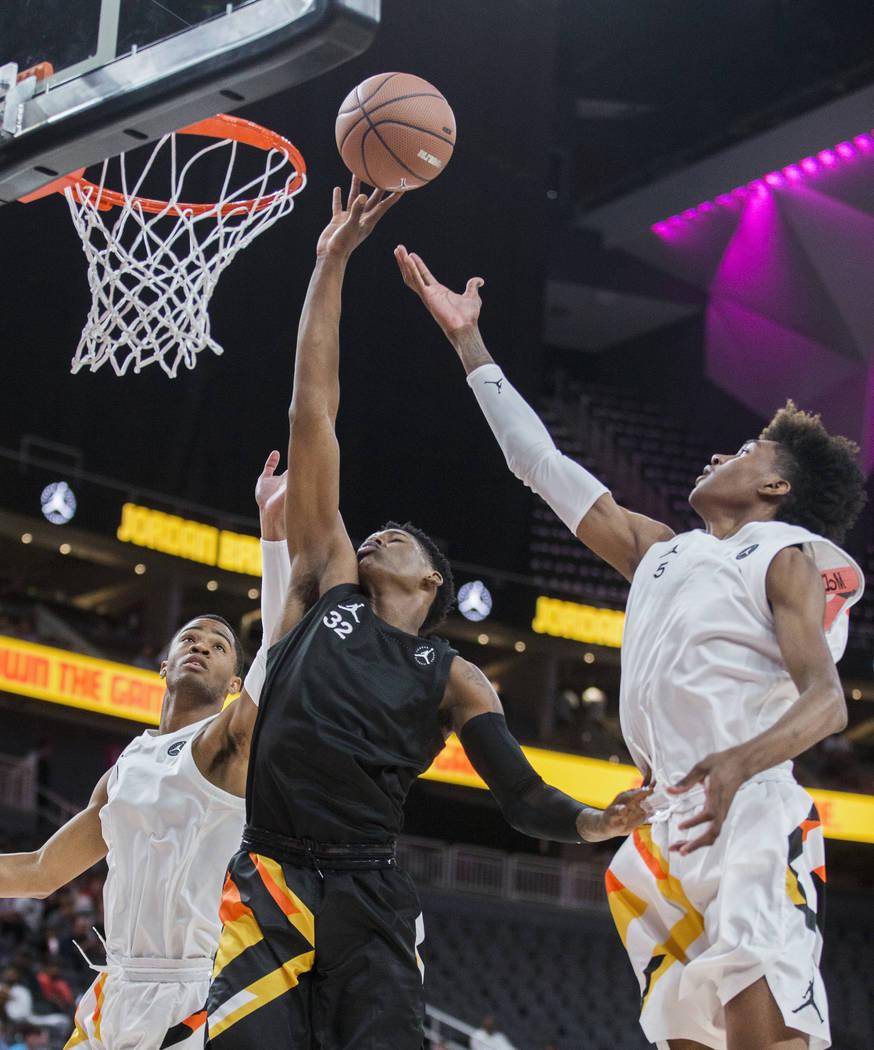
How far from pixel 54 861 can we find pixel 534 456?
2.28 metres

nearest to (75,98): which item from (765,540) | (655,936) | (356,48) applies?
(356,48)

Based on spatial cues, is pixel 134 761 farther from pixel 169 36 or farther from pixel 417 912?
pixel 169 36

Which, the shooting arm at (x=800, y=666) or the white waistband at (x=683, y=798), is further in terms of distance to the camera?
the white waistband at (x=683, y=798)

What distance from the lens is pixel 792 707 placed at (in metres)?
2.66

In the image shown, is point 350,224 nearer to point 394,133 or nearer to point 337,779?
point 394,133

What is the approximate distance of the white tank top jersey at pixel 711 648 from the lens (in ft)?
9.34

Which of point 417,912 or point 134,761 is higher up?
point 134,761

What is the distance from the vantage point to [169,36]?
4.04 m

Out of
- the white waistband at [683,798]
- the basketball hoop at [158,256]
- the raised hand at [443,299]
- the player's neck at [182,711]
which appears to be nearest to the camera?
the white waistband at [683,798]

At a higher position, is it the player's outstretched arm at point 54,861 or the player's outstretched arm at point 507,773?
the player's outstretched arm at point 507,773

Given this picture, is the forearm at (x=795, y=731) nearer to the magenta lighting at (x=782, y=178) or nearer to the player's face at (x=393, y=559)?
the player's face at (x=393, y=559)

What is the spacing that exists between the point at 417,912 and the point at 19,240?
16.6 metres

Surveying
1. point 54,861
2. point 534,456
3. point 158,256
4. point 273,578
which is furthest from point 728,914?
point 158,256

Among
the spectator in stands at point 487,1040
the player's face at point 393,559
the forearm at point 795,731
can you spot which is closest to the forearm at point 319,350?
the player's face at point 393,559
